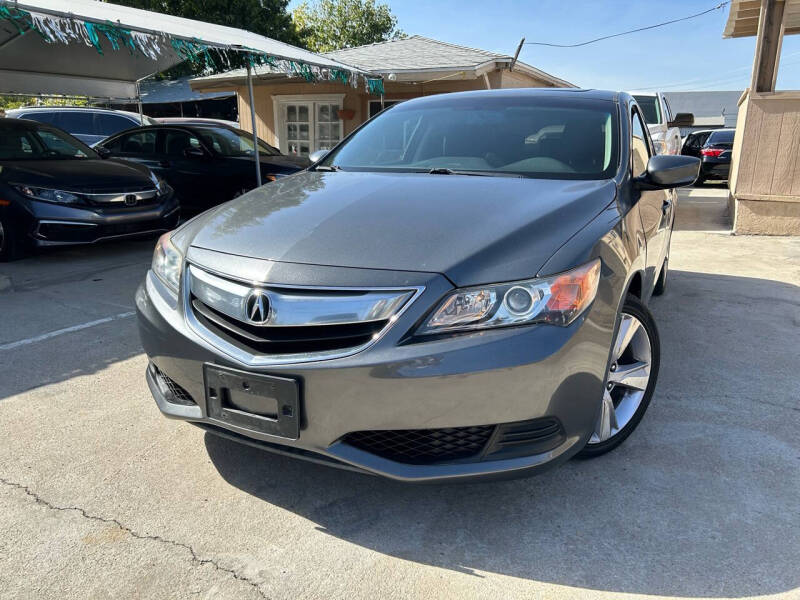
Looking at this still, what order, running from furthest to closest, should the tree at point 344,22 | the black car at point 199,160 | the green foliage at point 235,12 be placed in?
the tree at point 344,22
the green foliage at point 235,12
the black car at point 199,160

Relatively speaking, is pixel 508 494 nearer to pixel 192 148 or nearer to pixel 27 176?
pixel 27 176

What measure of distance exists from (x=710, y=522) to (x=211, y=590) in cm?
170

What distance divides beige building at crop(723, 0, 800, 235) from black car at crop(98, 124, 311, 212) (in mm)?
6158

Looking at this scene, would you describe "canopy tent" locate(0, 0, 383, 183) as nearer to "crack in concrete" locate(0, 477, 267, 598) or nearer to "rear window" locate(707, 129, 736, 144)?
"crack in concrete" locate(0, 477, 267, 598)

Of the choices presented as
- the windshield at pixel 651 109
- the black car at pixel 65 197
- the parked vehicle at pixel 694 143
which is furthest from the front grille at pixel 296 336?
the parked vehicle at pixel 694 143

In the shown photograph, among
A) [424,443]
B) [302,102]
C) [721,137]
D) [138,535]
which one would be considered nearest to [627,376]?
[424,443]

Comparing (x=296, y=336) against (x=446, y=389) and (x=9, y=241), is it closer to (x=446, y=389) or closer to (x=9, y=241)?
(x=446, y=389)

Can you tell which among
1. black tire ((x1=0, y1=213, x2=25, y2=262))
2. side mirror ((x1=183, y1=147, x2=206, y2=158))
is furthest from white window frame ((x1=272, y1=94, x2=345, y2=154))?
black tire ((x1=0, y1=213, x2=25, y2=262))

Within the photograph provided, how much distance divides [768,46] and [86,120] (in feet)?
42.1

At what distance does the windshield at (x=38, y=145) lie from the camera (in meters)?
6.75

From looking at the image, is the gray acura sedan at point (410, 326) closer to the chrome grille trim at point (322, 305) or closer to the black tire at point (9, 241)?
the chrome grille trim at point (322, 305)

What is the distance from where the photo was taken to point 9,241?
19.8 ft

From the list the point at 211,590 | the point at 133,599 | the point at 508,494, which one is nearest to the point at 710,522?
the point at 508,494

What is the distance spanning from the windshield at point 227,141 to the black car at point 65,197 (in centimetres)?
172
